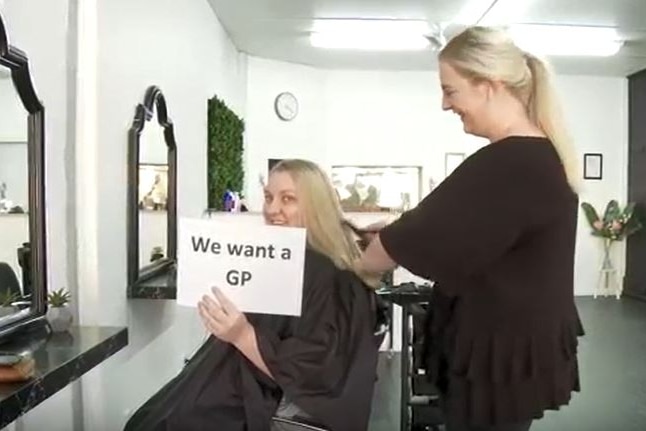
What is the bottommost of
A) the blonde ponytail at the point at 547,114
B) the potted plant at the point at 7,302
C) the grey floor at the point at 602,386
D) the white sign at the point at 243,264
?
the grey floor at the point at 602,386

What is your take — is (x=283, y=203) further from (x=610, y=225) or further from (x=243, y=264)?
(x=610, y=225)

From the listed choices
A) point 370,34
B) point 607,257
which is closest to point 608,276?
point 607,257

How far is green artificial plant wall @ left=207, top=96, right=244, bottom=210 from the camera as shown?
5.26 meters

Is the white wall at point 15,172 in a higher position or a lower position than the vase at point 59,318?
higher

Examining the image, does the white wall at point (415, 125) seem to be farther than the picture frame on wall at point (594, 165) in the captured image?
No

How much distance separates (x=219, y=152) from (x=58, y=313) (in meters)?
3.62

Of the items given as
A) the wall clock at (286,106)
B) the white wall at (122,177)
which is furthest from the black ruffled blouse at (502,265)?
the wall clock at (286,106)

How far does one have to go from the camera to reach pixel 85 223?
2.22 metres

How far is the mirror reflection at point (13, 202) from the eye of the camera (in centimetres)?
174

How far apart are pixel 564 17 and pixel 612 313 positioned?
10.6 ft

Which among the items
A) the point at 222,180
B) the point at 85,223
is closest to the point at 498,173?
the point at 85,223

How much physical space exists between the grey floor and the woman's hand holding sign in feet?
7.31

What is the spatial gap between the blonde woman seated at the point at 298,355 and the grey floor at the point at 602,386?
2113 mm

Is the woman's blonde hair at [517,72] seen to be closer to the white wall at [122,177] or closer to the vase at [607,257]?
the white wall at [122,177]
